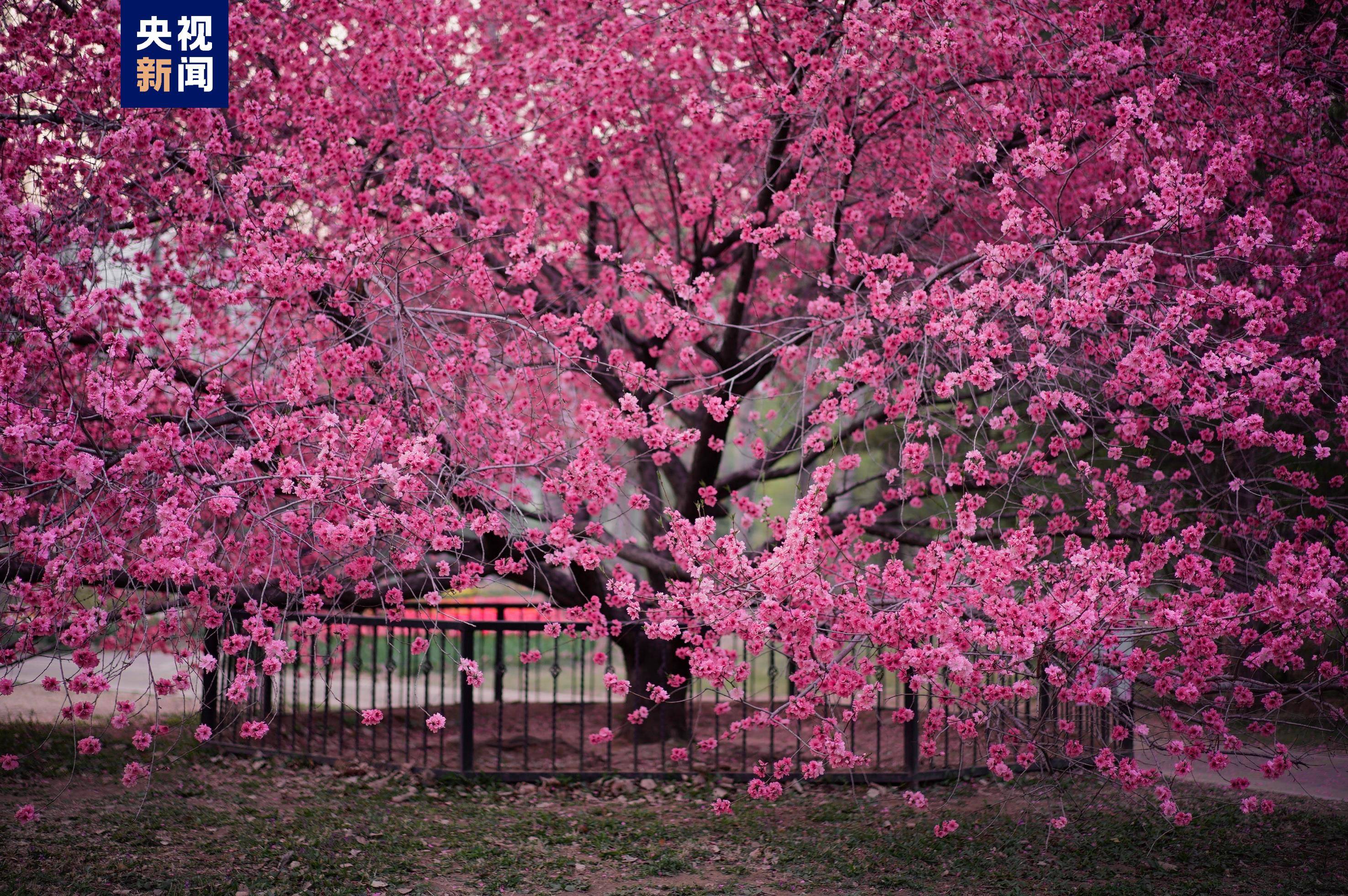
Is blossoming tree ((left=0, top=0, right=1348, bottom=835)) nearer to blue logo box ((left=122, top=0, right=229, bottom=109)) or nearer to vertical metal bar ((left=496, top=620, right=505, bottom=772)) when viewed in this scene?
blue logo box ((left=122, top=0, right=229, bottom=109))

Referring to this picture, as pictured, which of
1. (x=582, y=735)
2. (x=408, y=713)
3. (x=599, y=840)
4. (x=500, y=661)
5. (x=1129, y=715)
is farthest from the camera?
(x=500, y=661)

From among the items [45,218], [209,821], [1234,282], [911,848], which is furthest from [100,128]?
[1234,282]

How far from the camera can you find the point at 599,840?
639cm

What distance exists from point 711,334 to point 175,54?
4.57 meters

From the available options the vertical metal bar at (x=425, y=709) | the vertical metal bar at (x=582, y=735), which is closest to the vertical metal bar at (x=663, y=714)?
the vertical metal bar at (x=582, y=735)

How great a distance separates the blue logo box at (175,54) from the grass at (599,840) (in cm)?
424

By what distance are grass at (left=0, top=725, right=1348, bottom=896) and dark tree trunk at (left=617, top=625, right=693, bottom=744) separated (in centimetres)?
120

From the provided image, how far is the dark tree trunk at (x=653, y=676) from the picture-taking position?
28.7ft

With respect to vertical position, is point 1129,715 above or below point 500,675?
above

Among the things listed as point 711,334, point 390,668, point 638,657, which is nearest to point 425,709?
point 390,668

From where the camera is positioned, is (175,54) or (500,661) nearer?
(175,54)

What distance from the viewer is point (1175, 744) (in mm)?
5000

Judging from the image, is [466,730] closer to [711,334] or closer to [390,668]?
[390,668]

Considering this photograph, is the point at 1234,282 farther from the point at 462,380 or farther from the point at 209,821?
the point at 209,821
